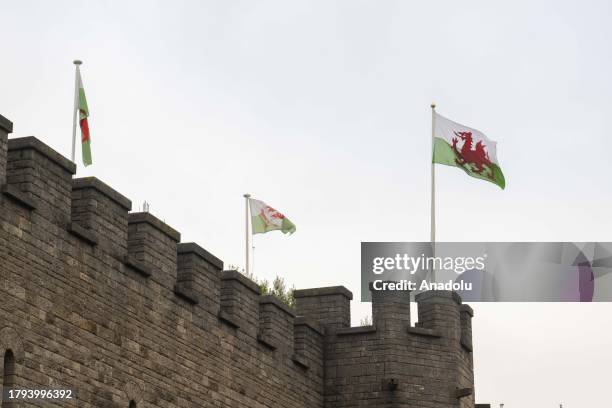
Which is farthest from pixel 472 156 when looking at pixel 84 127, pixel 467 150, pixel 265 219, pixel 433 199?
pixel 84 127

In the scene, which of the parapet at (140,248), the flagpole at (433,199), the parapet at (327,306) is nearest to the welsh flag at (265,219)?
the flagpole at (433,199)

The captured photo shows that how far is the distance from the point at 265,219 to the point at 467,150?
5424 millimetres

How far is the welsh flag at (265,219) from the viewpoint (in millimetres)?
39500

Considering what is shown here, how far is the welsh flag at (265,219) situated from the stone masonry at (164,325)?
621 centimetres

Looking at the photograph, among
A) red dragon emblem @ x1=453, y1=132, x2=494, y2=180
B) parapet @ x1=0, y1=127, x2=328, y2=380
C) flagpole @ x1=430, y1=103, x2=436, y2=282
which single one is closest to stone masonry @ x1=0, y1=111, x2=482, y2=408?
parapet @ x1=0, y1=127, x2=328, y2=380

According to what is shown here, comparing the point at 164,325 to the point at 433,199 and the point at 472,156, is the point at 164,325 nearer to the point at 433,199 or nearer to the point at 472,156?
the point at 433,199

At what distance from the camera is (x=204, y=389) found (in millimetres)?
27422

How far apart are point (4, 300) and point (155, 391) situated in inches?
164

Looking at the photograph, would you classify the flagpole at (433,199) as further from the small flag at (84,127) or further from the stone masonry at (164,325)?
the small flag at (84,127)

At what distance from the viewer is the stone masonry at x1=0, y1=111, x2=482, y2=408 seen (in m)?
23.1

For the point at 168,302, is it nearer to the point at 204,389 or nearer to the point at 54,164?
the point at 204,389

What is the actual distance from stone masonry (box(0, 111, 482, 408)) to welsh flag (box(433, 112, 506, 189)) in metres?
4.10

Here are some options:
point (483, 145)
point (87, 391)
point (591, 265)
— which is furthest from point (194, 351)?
point (591, 265)

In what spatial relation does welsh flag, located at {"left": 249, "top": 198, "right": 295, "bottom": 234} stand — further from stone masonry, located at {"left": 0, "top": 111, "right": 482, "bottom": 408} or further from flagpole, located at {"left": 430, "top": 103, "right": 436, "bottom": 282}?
stone masonry, located at {"left": 0, "top": 111, "right": 482, "bottom": 408}
